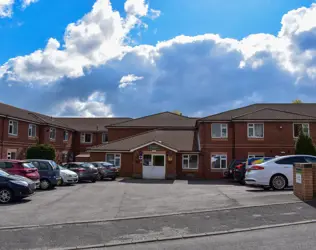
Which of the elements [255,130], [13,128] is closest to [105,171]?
[13,128]

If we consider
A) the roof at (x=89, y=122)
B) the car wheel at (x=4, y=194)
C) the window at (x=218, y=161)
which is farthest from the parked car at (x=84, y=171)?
the roof at (x=89, y=122)

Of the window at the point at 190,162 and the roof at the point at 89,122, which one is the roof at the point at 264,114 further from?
the roof at the point at 89,122

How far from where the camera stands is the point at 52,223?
31.4 feet

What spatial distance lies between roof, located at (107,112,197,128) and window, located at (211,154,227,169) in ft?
35.0

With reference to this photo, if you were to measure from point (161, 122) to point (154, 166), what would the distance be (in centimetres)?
1365

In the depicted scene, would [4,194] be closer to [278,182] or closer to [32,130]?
[278,182]

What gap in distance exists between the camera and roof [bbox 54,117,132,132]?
50.5 metres

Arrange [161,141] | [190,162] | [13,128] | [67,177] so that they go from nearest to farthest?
[67,177] → [190,162] → [161,141] → [13,128]

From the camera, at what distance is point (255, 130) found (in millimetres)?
32781

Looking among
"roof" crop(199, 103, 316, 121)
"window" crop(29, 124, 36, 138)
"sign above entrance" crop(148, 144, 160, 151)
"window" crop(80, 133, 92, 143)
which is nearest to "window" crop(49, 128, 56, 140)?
"window" crop(29, 124, 36, 138)

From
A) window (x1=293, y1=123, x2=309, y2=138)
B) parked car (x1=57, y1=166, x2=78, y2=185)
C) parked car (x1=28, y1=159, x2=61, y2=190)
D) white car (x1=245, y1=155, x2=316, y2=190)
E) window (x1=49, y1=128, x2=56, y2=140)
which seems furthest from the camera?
window (x1=49, y1=128, x2=56, y2=140)

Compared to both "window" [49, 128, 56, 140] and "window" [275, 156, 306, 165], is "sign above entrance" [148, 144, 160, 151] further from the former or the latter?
"window" [275, 156, 306, 165]

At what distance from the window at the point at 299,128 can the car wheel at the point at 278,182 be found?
56.7 ft

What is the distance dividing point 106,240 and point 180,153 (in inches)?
1022
